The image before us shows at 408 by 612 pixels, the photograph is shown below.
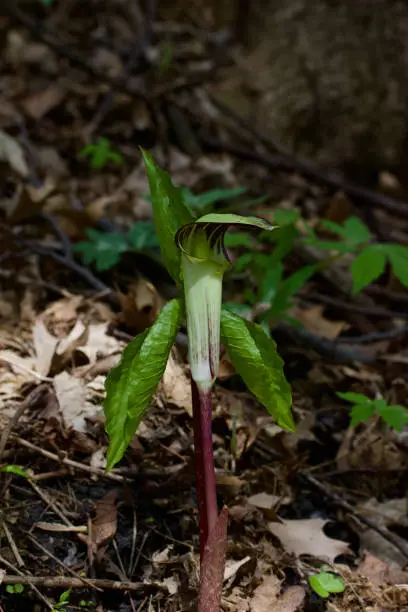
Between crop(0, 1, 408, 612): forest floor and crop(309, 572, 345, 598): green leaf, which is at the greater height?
crop(0, 1, 408, 612): forest floor

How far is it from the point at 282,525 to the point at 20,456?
2.73 feet

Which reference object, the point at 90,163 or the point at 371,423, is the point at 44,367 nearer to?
the point at 371,423

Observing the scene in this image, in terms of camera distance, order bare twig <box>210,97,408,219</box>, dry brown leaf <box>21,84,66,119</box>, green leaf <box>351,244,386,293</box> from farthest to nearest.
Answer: bare twig <box>210,97,408,219</box>
dry brown leaf <box>21,84,66,119</box>
green leaf <box>351,244,386,293</box>

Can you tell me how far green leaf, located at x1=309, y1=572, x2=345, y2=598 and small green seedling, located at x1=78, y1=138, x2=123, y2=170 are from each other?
265 cm

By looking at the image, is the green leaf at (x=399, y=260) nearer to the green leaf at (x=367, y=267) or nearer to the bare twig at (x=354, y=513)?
the green leaf at (x=367, y=267)

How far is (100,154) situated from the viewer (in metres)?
3.67

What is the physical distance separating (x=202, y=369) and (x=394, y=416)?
95cm

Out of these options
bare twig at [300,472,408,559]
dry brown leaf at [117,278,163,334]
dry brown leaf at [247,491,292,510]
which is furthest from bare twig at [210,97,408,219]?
dry brown leaf at [247,491,292,510]

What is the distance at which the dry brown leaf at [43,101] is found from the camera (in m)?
3.96

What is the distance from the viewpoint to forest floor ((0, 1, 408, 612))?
Result: 172 cm

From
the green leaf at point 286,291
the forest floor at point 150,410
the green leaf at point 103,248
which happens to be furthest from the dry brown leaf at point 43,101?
the green leaf at point 286,291

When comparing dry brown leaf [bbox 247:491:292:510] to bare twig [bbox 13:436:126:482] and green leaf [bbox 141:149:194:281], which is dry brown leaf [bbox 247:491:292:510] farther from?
green leaf [bbox 141:149:194:281]

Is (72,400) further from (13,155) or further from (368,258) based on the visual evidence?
(13,155)

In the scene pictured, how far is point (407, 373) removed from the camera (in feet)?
9.14
